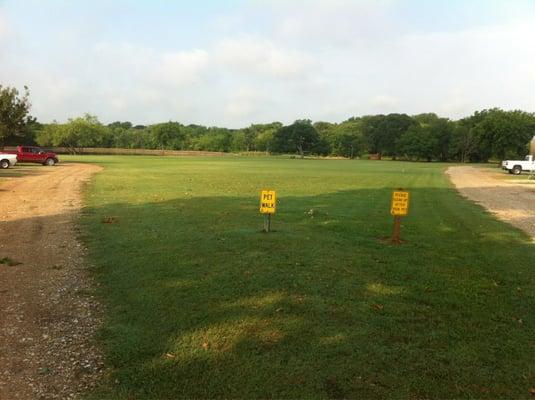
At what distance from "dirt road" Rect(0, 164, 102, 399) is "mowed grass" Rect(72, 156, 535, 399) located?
24cm

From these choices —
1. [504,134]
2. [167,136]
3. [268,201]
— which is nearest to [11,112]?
[268,201]

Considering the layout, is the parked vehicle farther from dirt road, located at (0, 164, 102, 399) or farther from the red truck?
dirt road, located at (0, 164, 102, 399)

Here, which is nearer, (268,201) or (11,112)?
(268,201)

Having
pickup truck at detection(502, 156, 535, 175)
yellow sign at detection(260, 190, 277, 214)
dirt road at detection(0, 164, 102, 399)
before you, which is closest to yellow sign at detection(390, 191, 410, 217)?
yellow sign at detection(260, 190, 277, 214)

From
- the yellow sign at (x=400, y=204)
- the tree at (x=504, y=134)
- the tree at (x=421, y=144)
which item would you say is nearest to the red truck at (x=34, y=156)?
the yellow sign at (x=400, y=204)

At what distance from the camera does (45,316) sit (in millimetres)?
5520

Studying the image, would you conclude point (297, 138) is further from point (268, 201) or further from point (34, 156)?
point (268, 201)

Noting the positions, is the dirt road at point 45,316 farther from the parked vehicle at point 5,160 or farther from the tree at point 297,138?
the tree at point 297,138

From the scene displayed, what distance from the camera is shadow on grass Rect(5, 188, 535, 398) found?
4078mm

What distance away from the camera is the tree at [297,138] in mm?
139875

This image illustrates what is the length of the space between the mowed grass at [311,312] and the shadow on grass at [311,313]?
0.02m

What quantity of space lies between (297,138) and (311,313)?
136 m

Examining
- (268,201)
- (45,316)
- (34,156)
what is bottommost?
(34,156)

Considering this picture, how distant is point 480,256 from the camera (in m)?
8.81
